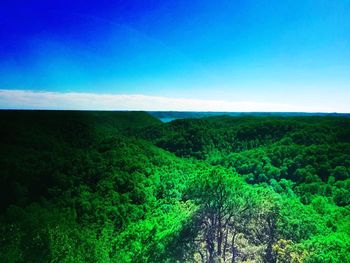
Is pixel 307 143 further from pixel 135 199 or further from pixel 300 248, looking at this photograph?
pixel 300 248

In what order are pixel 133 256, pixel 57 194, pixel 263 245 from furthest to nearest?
pixel 57 194
pixel 263 245
pixel 133 256

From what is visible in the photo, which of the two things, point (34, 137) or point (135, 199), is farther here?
point (34, 137)

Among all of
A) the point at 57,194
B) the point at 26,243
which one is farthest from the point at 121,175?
the point at 26,243

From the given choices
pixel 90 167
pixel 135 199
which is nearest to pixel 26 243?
pixel 135 199

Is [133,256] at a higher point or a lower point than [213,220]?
lower

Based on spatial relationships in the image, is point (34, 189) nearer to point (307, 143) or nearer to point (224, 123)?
point (307, 143)

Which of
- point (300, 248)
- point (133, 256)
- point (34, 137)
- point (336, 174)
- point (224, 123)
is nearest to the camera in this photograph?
point (300, 248)
